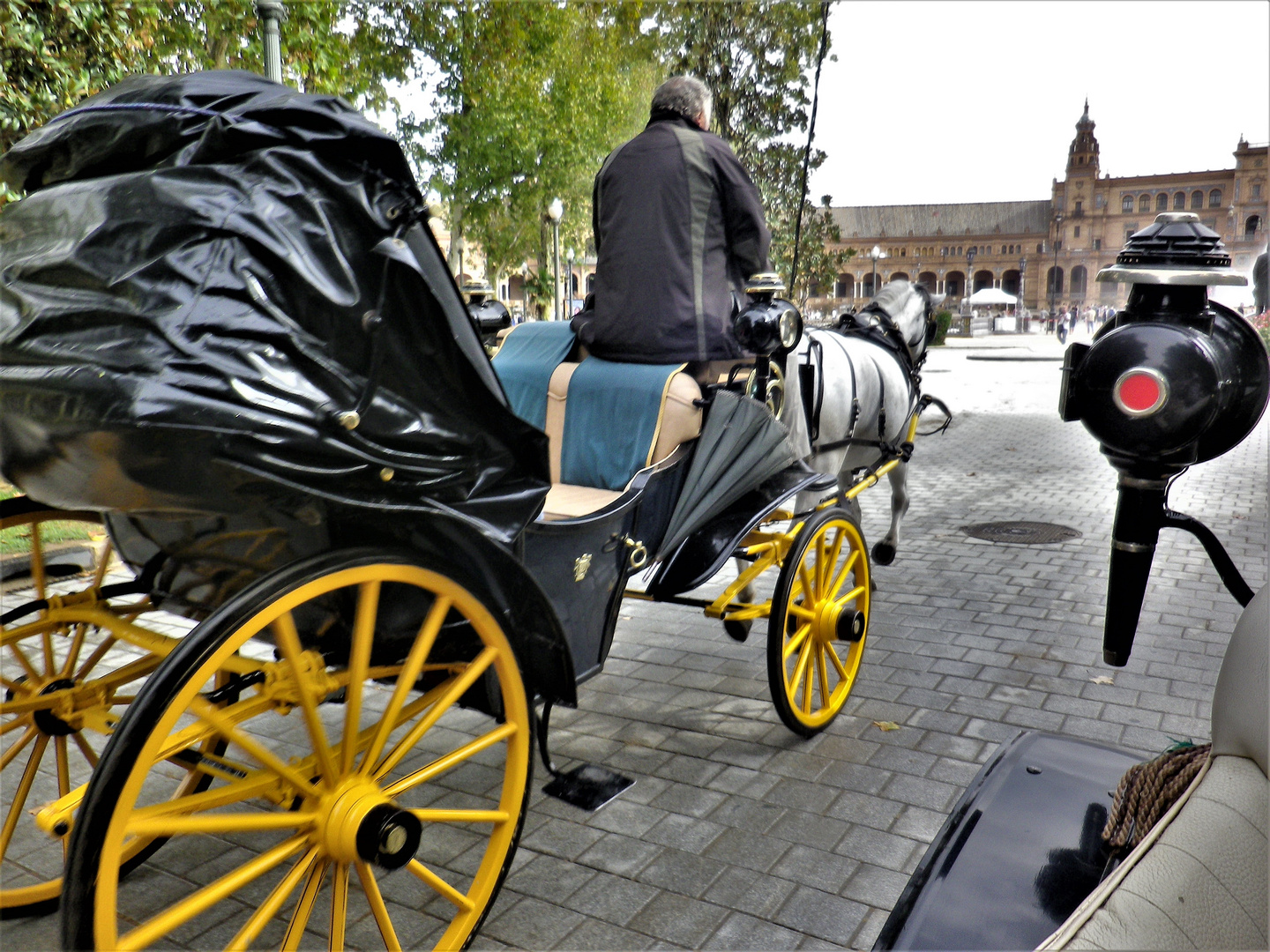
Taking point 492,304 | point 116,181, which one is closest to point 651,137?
point 492,304

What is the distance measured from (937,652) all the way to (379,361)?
12.3 ft

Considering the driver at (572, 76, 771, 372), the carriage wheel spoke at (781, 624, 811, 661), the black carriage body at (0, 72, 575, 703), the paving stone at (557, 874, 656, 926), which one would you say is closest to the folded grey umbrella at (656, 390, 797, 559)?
the driver at (572, 76, 771, 372)

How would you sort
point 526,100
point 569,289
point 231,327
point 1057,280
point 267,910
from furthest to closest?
point 1057,280
point 569,289
point 526,100
point 267,910
point 231,327

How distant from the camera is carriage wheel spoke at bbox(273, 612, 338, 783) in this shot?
6.29ft

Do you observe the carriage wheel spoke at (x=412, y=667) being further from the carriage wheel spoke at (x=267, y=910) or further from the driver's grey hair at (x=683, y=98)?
the driver's grey hair at (x=683, y=98)

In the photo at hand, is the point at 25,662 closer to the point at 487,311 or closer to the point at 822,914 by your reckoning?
the point at 822,914

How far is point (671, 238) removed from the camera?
3.83 meters

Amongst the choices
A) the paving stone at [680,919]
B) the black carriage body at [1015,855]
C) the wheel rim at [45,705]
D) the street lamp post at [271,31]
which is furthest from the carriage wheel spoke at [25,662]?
the street lamp post at [271,31]

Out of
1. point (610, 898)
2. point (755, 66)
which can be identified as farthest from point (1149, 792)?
point (755, 66)

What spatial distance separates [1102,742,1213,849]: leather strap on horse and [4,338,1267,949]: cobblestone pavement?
1.66 metres

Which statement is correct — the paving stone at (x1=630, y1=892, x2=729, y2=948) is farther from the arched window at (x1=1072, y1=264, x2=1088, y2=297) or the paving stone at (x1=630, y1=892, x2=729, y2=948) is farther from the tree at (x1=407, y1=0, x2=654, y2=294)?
the arched window at (x1=1072, y1=264, x2=1088, y2=297)

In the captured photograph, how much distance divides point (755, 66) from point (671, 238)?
1214cm

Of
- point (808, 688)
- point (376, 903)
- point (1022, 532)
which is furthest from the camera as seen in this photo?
point (1022, 532)

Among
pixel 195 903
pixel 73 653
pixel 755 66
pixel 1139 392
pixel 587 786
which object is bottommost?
pixel 587 786
